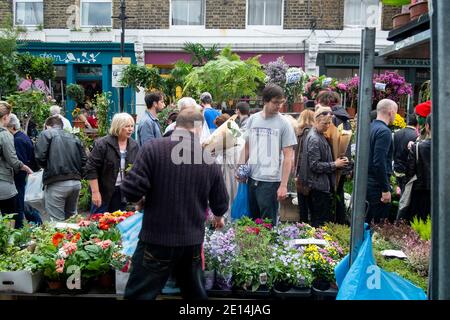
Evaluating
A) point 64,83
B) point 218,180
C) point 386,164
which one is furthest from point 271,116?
point 64,83

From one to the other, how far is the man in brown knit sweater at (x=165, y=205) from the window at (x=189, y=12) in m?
13.3

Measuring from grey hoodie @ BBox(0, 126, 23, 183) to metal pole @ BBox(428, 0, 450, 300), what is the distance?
17.9 feet

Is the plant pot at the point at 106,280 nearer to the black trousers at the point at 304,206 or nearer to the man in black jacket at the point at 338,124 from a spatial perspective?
the black trousers at the point at 304,206

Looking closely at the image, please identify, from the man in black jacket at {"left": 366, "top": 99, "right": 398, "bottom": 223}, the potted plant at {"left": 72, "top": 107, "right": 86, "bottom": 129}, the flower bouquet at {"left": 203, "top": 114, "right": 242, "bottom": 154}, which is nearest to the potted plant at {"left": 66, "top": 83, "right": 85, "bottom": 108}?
the potted plant at {"left": 72, "top": 107, "right": 86, "bottom": 129}

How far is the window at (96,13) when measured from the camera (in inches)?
640

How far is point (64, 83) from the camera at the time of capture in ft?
57.3

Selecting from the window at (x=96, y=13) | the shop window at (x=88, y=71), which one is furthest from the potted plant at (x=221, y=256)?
the shop window at (x=88, y=71)

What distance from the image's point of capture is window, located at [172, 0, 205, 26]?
15953 mm

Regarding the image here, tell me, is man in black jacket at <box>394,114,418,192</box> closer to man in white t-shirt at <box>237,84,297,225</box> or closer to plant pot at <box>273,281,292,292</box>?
man in white t-shirt at <box>237,84,297,225</box>

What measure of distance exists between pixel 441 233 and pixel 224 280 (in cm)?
259

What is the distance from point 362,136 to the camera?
2.87m

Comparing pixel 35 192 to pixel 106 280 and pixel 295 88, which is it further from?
pixel 295 88

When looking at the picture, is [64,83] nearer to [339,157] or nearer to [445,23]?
[339,157]
